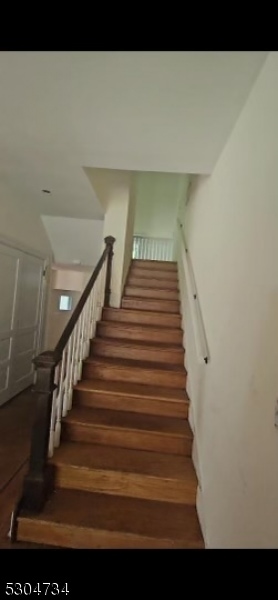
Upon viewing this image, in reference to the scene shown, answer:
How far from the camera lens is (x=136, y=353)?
2.93m

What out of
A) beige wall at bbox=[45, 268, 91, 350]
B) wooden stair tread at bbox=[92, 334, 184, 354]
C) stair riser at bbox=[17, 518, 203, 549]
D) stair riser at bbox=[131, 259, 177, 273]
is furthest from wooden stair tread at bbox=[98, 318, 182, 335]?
beige wall at bbox=[45, 268, 91, 350]

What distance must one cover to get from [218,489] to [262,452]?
2.04 feet

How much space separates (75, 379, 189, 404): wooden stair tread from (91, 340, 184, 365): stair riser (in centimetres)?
33

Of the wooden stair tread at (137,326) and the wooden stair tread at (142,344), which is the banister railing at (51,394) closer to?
the wooden stair tread at (142,344)

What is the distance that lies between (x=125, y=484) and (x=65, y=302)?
3.75 m

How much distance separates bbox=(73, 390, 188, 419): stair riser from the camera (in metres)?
2.42

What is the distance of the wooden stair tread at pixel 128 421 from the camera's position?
2.16m

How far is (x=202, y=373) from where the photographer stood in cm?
199

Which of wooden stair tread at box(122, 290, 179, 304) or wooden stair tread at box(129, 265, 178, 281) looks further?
wooden stair tread at box(129, 265, 178, 281)

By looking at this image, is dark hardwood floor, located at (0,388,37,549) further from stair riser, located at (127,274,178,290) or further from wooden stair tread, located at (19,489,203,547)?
stair riser, located at (127,274,178,290)

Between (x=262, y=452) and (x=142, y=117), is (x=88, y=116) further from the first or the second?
(x=262, y=452)

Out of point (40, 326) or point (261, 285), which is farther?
point (40, 326)
